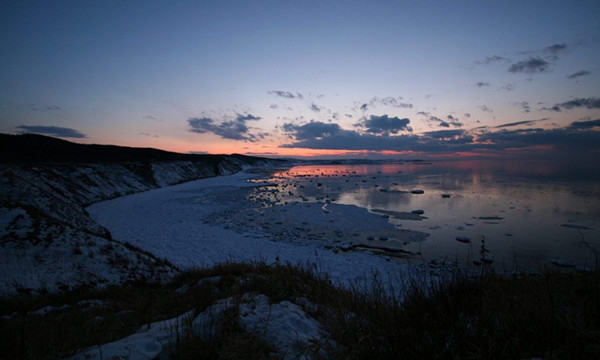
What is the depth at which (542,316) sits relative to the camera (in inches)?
A: 111

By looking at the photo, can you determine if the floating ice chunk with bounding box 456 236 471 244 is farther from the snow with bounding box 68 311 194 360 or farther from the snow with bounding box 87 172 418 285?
the snow with bounding box 68 311 194 360

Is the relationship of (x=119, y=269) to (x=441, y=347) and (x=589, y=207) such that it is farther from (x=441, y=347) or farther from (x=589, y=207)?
(x=589, y=207)

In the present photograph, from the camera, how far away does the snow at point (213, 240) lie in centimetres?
972

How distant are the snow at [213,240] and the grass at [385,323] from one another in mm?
2128

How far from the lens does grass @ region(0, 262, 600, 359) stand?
2.43 metres

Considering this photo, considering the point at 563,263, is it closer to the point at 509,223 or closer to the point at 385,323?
the point at 509,223

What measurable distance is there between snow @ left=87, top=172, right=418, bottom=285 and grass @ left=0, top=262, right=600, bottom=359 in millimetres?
2128

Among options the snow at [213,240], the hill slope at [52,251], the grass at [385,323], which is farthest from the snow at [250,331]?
the hill slope at [52,251]

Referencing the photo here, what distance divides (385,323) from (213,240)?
1161cm

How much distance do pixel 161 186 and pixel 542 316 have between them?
1630 inches

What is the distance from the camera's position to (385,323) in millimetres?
2859

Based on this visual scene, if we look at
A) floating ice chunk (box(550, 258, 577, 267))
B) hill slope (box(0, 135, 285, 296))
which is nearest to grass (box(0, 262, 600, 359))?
hill slope (box(0, 135, 285, 296))

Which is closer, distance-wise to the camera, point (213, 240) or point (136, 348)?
point (136, 348)

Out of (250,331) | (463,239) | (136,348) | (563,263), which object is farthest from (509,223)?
(136,348)
